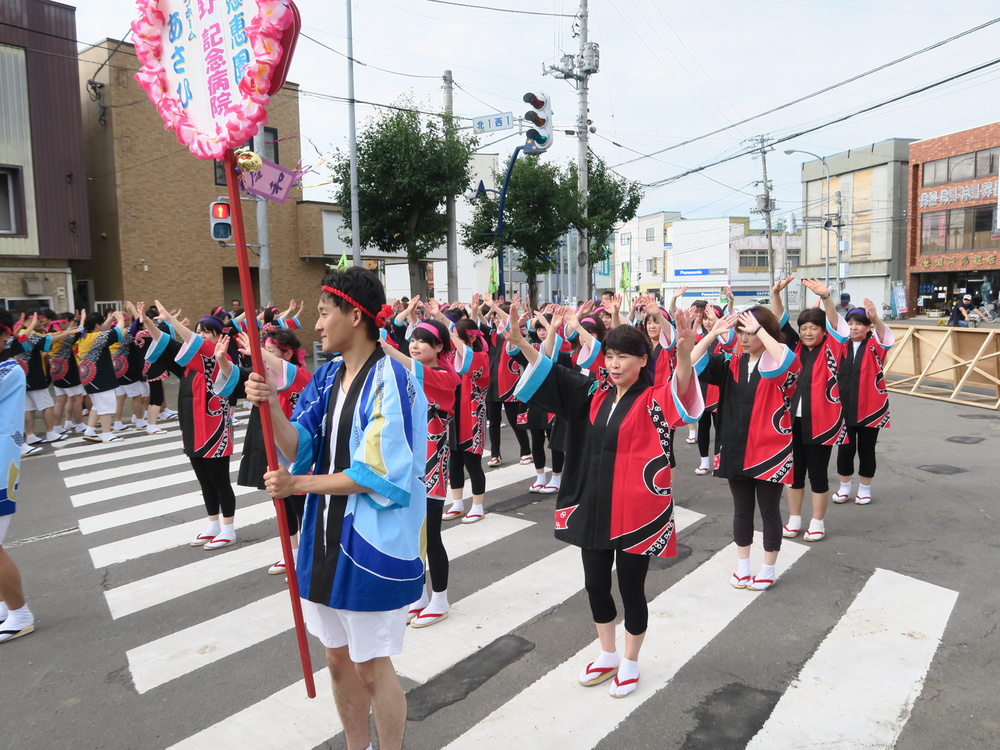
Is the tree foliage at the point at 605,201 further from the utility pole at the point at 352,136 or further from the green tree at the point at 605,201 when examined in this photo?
the utility pole at the point at 352,136

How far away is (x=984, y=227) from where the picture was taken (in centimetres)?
3850

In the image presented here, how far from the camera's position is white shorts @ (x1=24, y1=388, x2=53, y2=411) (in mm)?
10242

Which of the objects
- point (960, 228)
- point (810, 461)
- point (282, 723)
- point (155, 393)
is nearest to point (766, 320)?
point (810, 461)

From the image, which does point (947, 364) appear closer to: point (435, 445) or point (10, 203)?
point (435, 445)

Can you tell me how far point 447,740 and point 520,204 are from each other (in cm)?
1904

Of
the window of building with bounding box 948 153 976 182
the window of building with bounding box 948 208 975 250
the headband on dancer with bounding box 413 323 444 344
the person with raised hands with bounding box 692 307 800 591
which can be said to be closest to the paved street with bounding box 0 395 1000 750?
the person with raised hands with bounding box 692 307 800 591

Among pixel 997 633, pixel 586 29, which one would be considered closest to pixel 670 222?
pixel 586 29

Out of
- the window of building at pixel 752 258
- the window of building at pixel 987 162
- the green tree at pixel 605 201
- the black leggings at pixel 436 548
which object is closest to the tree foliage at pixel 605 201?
the green tree at pixel 605 201

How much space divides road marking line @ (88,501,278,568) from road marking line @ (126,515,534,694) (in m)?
1.72

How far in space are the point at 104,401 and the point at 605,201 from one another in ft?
59.5

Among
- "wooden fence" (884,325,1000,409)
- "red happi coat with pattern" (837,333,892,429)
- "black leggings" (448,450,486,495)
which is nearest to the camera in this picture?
"black leggings" (448,450,486,495)

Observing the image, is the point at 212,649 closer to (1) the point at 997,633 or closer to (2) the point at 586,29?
(1) the point at 997,633

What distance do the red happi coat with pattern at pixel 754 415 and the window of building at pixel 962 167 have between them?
43378 millimetres

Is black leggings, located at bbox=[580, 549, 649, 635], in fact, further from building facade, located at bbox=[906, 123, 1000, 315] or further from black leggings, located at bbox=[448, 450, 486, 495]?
building facade, located at bbox=[906, 123, 1000, 315]
